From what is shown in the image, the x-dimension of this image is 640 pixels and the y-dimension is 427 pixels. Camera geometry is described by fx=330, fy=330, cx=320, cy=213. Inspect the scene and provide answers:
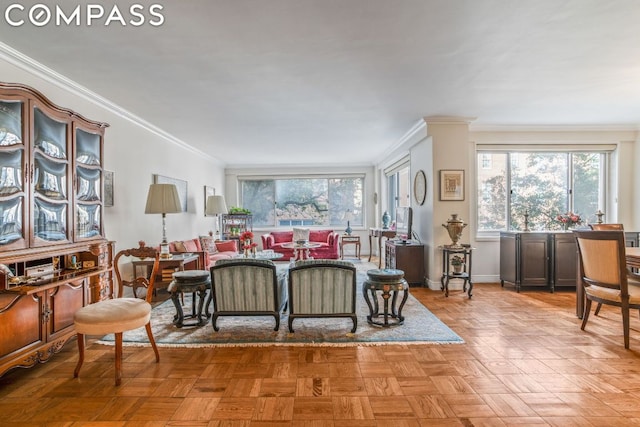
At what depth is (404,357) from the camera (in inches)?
106

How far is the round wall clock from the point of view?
17.1 ft

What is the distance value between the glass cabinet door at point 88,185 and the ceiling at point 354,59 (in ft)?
2.21

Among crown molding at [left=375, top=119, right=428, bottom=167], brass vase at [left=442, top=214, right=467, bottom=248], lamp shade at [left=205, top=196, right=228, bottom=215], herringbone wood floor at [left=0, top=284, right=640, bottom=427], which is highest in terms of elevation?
crown molding at [left=375, top=119, right=428, bottom=167]

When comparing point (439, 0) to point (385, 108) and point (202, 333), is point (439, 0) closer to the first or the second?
point (385, 108)

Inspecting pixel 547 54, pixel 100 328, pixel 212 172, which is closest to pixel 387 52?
pixel 547 54

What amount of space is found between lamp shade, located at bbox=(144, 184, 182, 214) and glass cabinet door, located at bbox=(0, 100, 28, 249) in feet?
6.50

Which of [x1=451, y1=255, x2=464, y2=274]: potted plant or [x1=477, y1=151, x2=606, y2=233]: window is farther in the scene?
[x1=477, y1=151, x2=606, y2=233]: window

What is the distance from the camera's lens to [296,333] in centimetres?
323

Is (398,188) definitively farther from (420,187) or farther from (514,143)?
(514,143)

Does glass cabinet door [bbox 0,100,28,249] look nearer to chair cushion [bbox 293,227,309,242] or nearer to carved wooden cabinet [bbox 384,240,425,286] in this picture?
carved wooden cabinet [bbox 384,240,425,286]

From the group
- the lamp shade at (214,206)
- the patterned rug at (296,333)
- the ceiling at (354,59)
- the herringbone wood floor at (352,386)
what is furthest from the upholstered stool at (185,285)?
the lamp shade at (214,206)

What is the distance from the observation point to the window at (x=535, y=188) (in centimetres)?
546

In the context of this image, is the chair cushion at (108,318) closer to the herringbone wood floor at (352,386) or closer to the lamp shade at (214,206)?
the herringbone wood floor at (352,386)

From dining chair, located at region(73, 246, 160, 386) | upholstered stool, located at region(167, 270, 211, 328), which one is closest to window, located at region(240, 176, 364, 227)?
upholstered stool, located at region(167, 270, 211, 328)
